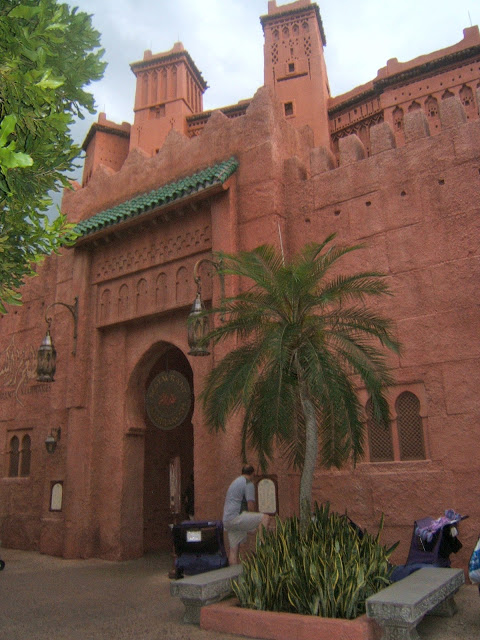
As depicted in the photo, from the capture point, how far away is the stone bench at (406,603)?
174 inches

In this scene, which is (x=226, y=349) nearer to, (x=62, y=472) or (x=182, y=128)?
(x=62, y=472)

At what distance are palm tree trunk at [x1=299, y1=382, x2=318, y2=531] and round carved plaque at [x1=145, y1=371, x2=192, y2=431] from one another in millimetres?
4478

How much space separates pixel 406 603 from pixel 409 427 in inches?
162

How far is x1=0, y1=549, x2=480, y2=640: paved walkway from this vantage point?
5.48 m

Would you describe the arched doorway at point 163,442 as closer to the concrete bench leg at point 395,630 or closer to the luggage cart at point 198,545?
the luggage cart at point 198,545

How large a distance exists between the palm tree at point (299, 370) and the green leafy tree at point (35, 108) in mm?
2550

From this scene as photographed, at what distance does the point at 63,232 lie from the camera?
243 inches

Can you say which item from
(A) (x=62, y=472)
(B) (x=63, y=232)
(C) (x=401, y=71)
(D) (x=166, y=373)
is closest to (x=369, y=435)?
(D) (x=166, y=373)

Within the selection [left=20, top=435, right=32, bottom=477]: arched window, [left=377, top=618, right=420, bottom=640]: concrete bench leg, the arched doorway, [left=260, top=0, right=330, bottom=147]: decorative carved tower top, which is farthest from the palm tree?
[left=260, top=0, right=330, bottom=147]: decorative carved tower top

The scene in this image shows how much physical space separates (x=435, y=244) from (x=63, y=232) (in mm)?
5518

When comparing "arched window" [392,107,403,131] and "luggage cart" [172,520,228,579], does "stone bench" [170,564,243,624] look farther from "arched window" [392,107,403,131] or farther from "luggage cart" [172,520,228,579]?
"arched window" [392,107,403,131]

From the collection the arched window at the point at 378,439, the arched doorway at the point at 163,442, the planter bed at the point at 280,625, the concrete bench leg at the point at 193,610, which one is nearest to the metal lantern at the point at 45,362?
the arched doorway at the point at 163,442

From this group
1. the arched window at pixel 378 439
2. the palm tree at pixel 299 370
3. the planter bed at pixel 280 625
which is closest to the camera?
the planter bed at pixel 280 625

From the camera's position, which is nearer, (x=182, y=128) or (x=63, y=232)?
(x=63, y=232)
